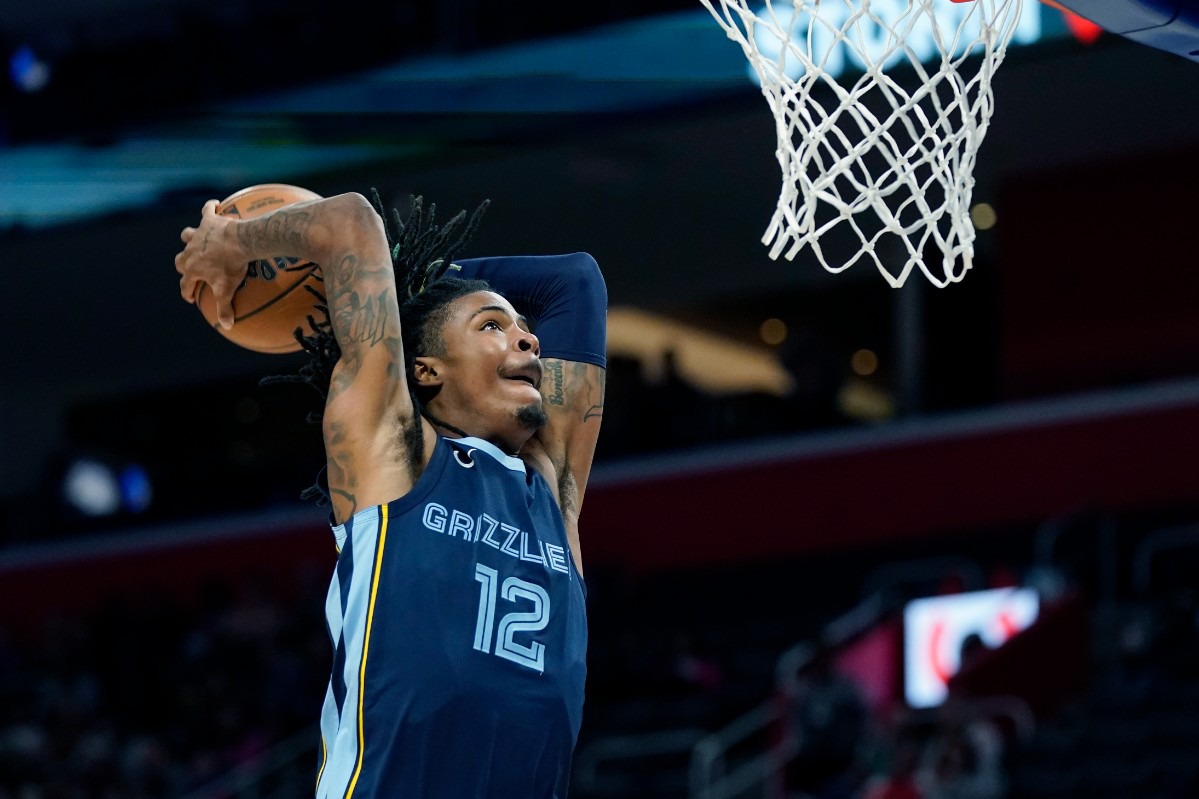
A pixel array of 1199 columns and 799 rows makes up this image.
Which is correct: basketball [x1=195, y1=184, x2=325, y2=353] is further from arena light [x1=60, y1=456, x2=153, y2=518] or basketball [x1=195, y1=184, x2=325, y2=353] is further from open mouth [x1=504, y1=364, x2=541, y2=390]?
arena light [x1=60, y1=456, x2=153, y2=518]

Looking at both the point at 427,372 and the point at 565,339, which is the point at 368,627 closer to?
the point at 427,372

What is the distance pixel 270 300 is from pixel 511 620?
0.82 meters

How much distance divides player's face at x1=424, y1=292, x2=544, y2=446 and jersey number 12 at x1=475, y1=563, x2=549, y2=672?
31 centimetres

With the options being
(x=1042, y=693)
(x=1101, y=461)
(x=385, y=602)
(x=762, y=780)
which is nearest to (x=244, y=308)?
(x=385, y=602)

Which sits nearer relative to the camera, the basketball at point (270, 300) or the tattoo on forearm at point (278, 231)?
the tattoo on forearm at point (278, 231)

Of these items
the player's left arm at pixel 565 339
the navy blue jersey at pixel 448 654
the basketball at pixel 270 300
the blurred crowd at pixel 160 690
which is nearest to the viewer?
the navy blue jersey at pixel 448 654

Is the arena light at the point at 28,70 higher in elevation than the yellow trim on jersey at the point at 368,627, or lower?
higher

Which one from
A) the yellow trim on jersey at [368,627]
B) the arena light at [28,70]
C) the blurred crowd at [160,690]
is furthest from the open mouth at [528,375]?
the arena light at [28,70]

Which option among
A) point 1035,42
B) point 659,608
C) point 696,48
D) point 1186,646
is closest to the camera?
point 1186,646

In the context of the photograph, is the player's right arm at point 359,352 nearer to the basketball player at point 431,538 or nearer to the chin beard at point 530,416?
the basketball player at point 431,538

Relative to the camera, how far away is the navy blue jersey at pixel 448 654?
2.99m

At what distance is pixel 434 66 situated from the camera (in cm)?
1197

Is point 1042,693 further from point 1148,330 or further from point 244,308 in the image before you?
point 244,308

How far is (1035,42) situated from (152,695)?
25.0ft
